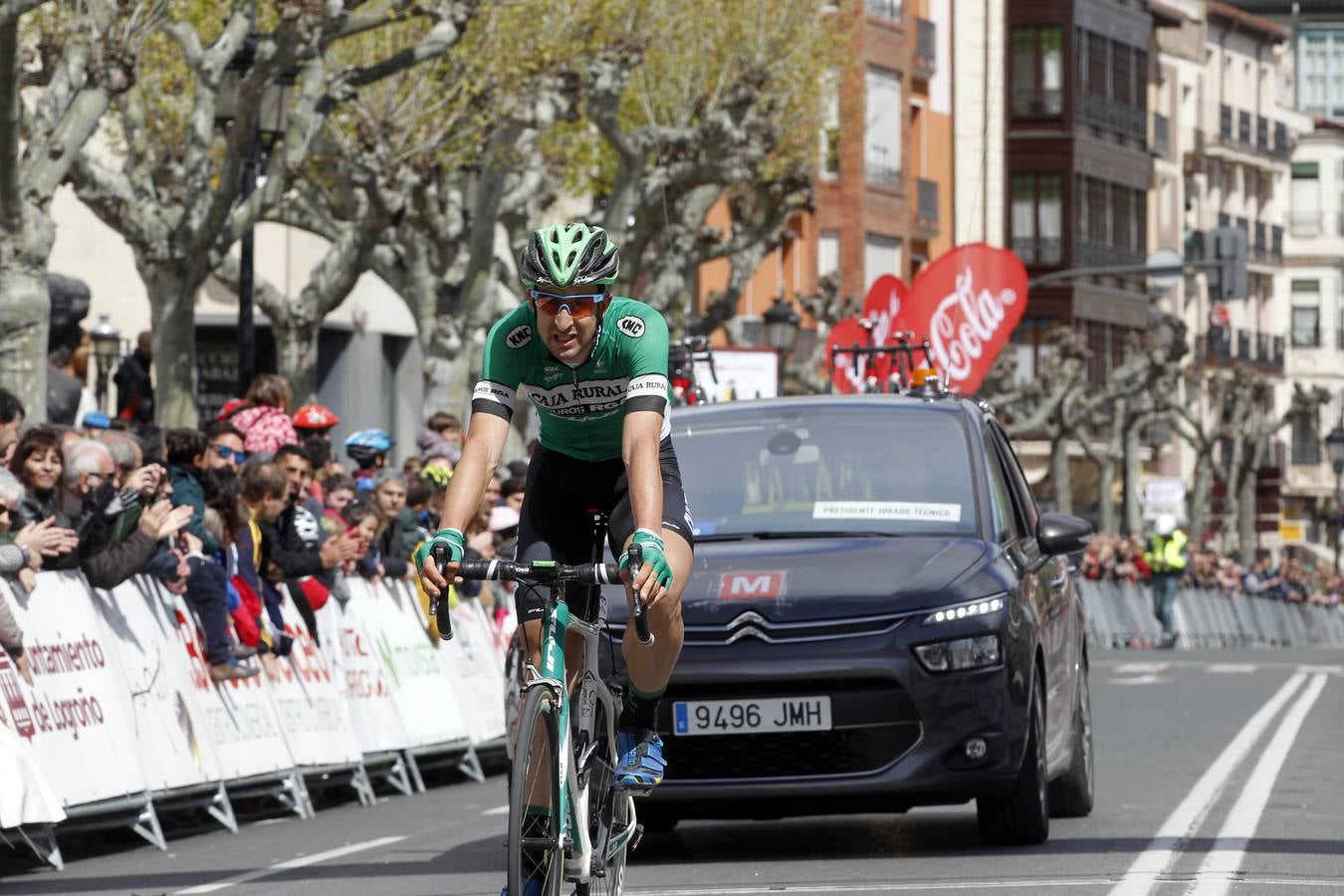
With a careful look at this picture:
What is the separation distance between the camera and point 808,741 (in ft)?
37.5

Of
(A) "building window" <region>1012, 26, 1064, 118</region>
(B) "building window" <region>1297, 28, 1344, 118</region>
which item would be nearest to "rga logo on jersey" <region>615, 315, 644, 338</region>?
(A) "building window" <region>1012, 26, 1064, 118</region>

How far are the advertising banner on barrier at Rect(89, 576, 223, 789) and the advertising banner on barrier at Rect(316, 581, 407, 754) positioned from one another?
193cm

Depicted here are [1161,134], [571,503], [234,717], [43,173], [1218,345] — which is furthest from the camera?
[1218,345]

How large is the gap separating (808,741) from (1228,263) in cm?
3943

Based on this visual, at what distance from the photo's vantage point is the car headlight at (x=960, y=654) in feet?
37.4

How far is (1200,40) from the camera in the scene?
98.4m

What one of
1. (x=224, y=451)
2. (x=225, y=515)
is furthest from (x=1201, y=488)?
(x=225, y=515)

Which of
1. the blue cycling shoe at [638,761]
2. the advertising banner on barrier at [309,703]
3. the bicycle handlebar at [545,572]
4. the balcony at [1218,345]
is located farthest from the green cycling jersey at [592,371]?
the balcony at [1218,345]

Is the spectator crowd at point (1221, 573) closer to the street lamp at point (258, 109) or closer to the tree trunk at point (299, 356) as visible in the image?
the tree trunk at point (299, 356)

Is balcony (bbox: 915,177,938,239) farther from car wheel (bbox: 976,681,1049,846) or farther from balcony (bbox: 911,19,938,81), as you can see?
car wheel (bbox: 976,681,1049,846)

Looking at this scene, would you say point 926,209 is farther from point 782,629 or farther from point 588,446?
point 588,446

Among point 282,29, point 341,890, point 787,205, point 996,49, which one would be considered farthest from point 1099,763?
point 996,49

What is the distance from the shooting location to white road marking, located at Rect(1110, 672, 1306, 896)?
34.8 ft

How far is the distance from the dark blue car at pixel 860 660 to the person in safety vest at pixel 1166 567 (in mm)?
38265
